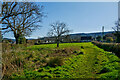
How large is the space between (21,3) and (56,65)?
5993 mm

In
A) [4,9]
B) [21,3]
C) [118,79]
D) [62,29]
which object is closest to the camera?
[118,79]

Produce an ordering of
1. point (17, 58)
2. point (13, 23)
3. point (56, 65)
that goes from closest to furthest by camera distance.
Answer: point (17, 58)
point (56, 65)
point (13, 23)

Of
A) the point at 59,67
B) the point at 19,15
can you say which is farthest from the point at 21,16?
the point at 59,67

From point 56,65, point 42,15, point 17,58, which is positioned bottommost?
point 56,65

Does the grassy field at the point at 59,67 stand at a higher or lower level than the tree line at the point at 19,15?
lower

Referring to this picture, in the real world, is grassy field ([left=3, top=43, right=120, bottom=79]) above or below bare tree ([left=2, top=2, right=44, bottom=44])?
below

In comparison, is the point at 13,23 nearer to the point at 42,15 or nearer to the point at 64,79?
the point at 42,15

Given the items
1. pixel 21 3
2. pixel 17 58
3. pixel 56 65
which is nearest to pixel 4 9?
pixel 21 3

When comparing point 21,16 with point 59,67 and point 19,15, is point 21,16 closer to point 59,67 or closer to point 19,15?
point 19,15

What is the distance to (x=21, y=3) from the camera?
9539mm

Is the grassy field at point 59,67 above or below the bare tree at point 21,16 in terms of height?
below

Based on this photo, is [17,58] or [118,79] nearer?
[118,79]

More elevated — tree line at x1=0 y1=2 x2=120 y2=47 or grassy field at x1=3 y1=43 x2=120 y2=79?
tree line at x1=0 y1=2 x2=120 y2=47

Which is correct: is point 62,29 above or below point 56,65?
above
